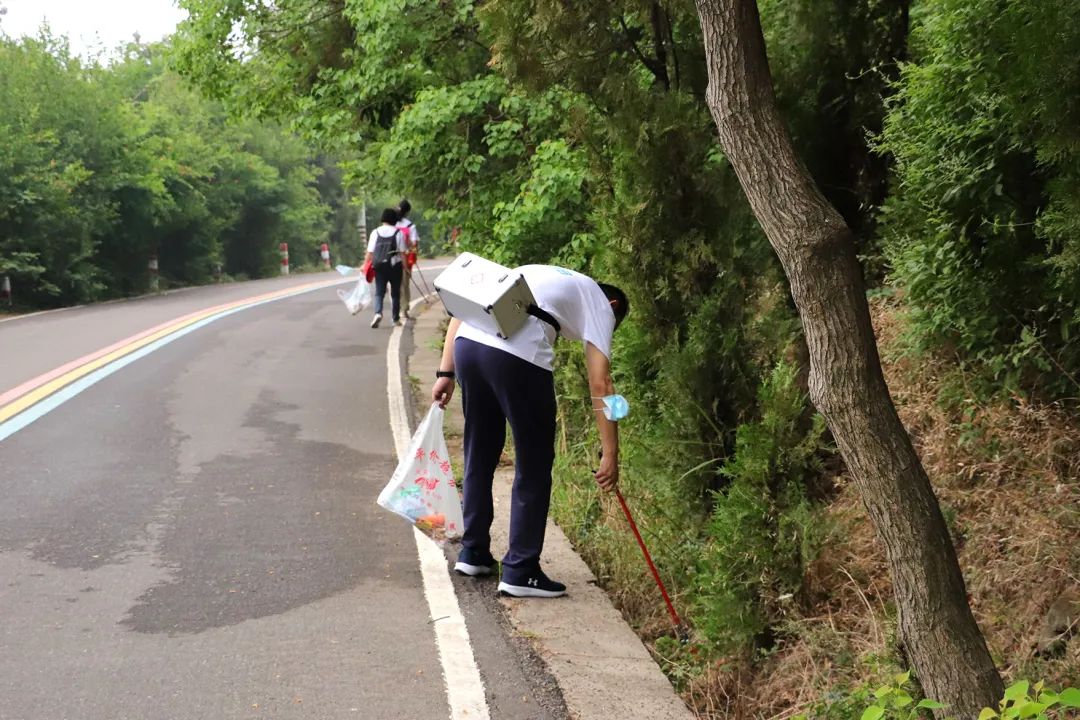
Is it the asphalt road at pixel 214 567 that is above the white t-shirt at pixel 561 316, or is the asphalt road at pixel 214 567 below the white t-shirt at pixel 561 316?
below

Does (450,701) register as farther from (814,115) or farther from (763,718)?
(814,115)

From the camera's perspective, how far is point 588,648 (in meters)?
5.42

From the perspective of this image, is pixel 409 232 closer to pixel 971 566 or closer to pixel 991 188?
pixel 991 188

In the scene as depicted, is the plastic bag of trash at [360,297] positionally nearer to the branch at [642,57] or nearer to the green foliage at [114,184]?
the green foliage at [114,184]

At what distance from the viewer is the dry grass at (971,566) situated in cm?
482

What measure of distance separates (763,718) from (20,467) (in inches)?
230

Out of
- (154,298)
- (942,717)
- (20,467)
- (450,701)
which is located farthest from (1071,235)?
(154,298)

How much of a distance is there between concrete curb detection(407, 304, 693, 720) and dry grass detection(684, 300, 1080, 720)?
360mm

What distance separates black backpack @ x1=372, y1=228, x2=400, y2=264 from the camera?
18.1 meters

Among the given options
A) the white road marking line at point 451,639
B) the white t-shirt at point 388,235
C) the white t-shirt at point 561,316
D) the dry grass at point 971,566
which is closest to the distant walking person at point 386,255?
the white t-shirt at point 388,235

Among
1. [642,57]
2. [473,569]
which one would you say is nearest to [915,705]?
[473,569]

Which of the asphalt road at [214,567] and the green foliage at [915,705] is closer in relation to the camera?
the green foliage at [915,705]

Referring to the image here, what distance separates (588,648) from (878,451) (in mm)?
1940

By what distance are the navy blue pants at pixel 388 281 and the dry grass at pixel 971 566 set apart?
1294 cm
